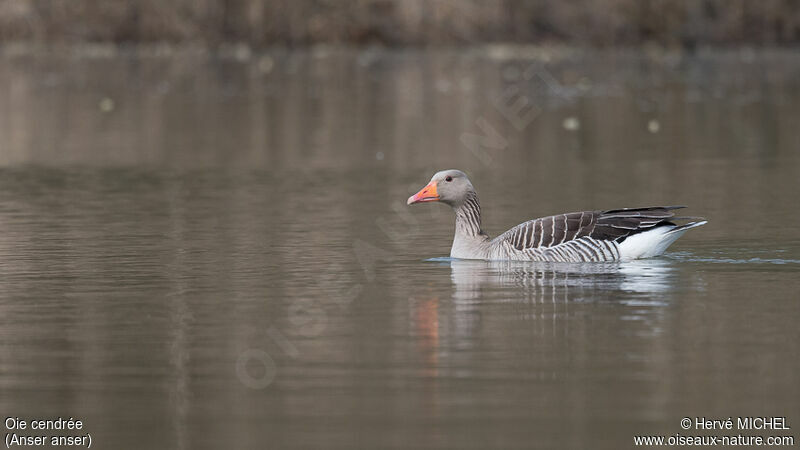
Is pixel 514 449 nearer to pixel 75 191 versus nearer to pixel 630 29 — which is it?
pixel 75 191

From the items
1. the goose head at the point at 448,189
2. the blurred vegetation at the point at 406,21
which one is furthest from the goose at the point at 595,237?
the blurred vegetation at the point at 406,21

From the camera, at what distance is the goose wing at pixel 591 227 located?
43.5ft

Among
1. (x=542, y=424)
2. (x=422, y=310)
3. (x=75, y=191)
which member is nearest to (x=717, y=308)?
(x=422, y=310)

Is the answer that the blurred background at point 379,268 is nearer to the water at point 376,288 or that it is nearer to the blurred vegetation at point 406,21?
the water at point 376,288

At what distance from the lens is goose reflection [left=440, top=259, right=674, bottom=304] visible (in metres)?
11.8

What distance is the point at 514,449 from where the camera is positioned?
7371 mm

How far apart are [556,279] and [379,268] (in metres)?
1.62

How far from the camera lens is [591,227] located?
43.8 feet

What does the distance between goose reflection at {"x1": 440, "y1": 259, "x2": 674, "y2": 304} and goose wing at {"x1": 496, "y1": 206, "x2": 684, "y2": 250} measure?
0.71ft

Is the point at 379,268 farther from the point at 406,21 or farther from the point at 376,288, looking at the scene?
the point at 406,21

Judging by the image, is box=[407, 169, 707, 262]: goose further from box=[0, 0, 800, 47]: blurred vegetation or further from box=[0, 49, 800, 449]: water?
box=[0, 0, 800, 47]: blurred vegetation

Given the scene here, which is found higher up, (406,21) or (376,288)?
(406,21)

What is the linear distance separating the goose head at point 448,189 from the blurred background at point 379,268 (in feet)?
1.71

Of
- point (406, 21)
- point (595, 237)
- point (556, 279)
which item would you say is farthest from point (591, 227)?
point (406, 21)
